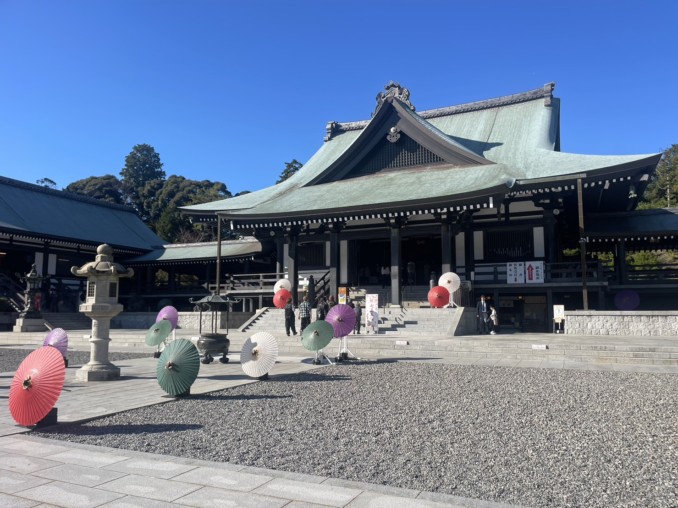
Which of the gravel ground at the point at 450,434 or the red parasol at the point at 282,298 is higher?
the red parasol at the point at 282,298

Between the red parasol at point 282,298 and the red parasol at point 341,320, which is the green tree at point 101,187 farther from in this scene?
the red parasol at point 341,320

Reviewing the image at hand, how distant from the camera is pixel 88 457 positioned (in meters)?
4.58

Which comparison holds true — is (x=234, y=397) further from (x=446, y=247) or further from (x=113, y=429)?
(x=446, y=247)

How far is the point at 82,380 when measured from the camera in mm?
9391

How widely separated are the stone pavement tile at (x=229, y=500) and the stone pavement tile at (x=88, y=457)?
1250 millimetres

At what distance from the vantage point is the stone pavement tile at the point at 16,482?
3.74m

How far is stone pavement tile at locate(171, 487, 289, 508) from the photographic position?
3.46 meters

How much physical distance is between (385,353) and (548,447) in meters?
9.35

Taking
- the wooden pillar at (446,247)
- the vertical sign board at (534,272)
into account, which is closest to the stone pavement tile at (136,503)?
the wooden pillar at (446,247)

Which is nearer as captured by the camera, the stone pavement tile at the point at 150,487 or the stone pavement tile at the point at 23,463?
the stone pavement tile at the point at 150,487

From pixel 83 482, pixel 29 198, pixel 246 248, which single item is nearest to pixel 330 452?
pixel 83 482

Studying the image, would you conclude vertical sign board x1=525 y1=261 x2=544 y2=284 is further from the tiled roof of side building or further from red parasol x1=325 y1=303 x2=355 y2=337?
the tiled roof of side building

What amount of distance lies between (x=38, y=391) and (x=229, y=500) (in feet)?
10.9

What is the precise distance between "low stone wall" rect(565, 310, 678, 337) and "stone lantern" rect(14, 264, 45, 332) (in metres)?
22.2
